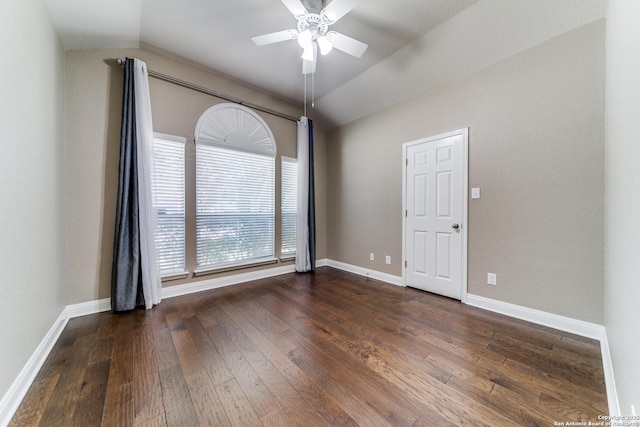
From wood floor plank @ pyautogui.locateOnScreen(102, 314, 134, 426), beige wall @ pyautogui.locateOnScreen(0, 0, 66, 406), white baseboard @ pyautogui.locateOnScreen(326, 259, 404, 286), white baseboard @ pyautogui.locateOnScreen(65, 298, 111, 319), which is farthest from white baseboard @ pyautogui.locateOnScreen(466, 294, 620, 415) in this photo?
white baseboard @ pyautogui.locateOnScreen(65, 298, 111, 319)

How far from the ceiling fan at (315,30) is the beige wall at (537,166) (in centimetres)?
150

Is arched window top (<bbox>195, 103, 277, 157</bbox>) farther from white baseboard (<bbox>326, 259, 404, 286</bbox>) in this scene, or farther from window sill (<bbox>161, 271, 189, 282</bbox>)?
white baseboard (<bbox>326, 259, 404, 286</bbox>)

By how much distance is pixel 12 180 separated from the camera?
4.46 feet

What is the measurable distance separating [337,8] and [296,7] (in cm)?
33

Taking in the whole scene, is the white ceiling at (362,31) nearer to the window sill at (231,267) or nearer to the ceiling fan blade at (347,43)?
the ceiling fan blade at (347,43)

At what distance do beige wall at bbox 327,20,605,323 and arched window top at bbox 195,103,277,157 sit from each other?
2.26m

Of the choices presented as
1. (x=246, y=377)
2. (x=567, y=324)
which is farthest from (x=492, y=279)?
(x=246, y=377)

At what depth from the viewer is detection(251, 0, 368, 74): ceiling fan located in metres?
1.85

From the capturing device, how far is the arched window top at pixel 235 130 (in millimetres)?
3104

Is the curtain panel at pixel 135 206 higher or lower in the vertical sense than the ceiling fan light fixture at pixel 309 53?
lower

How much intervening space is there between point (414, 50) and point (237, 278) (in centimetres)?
372

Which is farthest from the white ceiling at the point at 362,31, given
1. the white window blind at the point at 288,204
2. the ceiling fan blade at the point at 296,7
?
the white window blind at the point at 288,204

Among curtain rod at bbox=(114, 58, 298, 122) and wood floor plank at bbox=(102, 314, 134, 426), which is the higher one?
curtain rod at bbox=(114, 58, 298, 122)

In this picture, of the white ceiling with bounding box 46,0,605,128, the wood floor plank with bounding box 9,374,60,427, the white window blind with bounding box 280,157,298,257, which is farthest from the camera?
the white window blind with bounding box 280,157,298,257
